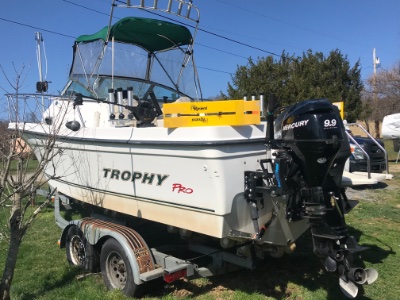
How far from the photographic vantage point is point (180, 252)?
4871 mm

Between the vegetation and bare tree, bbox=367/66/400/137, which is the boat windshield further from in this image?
bare tree, bbox=367/66/400/137

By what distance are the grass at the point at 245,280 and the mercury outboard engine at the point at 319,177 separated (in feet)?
3.68

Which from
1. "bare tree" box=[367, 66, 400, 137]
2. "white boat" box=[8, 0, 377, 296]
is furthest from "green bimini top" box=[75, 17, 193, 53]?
"bare tree" box=[367, 66, 400, 137]

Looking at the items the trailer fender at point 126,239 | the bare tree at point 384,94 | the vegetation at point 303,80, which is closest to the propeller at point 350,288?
the trailer fender at point 126,239

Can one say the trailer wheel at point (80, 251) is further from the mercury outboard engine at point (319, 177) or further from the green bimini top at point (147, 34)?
the green bimini top at point (147, 34)

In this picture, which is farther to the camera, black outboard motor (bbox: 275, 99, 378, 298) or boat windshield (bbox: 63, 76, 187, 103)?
boat windshield (bbox: 63, 76, 187, 103)

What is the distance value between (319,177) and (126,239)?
214 cm

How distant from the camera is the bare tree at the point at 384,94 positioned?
→ 28281 millimetres

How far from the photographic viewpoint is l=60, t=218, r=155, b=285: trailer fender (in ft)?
13.1

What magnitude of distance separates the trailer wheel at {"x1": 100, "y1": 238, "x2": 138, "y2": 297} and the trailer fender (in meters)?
0.08

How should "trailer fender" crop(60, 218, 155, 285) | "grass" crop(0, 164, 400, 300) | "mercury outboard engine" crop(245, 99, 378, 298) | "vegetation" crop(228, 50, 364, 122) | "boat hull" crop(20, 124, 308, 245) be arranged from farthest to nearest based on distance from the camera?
"vegetation" crop(228, 50, 364, 122) → "grass" crop(0, 164, 400, 300) → "trailer fender" crop(60, 218, 155, 285) → "boat hull" crop(20, 124, 308, 245) → "mercury outboard engine" crop(245, 99, 378, 298)

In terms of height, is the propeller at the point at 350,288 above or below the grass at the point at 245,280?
above

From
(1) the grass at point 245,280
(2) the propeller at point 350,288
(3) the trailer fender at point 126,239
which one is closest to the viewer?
(2) the propeller at point 350,288

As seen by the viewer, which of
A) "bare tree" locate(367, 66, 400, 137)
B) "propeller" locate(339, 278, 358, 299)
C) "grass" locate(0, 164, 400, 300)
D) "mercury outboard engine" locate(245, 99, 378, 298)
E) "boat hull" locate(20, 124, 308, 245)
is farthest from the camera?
"bare tree" locate(367, 66, 400, 137)
